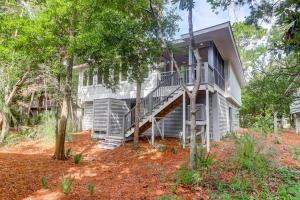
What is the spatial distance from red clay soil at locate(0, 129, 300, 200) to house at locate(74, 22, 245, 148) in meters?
1.71

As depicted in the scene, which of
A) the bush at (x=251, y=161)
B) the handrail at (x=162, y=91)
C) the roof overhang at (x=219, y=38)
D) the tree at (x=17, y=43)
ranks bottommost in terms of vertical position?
the bush at (x=251, y=161)

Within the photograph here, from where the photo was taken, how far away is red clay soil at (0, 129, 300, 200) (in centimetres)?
546

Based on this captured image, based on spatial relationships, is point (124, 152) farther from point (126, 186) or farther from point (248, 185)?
point (248, 185)

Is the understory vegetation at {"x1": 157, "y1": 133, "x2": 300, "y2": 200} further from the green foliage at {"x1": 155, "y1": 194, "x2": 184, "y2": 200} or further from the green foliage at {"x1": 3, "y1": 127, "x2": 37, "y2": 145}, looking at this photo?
the green foliage at {"x1": 3, "y1": 127, "x2": 37, "y2": 145}

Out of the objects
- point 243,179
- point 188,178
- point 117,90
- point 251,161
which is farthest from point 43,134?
point 243,179

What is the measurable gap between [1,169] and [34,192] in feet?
8.96

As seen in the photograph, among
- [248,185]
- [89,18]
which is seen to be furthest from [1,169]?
[248,185]

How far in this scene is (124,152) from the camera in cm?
1063

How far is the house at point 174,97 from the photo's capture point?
10992 millimetres

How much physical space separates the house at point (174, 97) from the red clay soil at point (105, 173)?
1.71 metres

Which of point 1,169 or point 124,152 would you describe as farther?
point 124,152

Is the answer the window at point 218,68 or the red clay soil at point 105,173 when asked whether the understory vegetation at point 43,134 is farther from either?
the window at point 218,68

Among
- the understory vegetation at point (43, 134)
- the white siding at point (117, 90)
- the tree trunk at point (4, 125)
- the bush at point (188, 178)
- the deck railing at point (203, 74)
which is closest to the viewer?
the bush at point (188, 178)

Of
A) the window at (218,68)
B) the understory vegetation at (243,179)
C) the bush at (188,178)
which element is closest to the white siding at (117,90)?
the window at (218,68)
